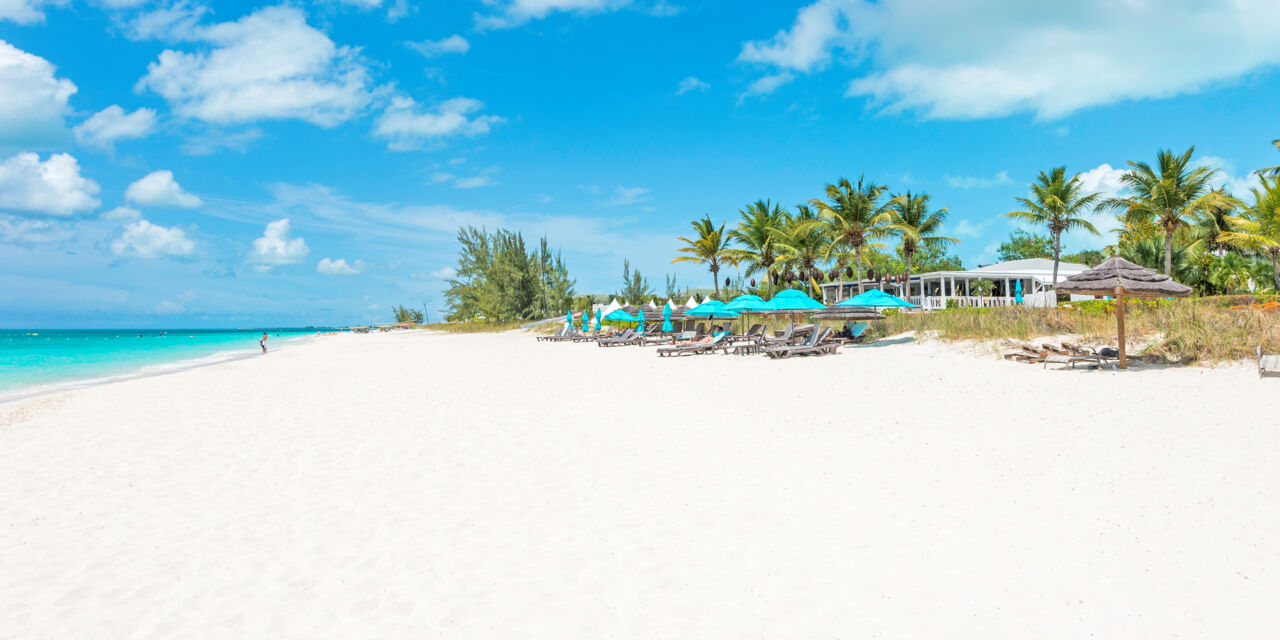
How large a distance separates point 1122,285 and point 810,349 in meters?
6.47

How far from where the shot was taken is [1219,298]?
66.4 feet

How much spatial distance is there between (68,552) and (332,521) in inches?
62.5

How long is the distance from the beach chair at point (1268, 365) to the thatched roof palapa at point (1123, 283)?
8.14 feet

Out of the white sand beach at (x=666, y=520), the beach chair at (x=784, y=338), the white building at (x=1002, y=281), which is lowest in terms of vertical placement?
the white sand beach at (x=666, y=520)

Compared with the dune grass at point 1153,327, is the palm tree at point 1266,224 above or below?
above

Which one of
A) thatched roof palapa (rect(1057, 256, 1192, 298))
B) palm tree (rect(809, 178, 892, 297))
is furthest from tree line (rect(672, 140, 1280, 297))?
thatched roof palapa (rect(1057, 256, 1192, 298))

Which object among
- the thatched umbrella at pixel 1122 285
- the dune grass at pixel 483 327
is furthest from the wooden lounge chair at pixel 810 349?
the dune grass at pixel 483 327

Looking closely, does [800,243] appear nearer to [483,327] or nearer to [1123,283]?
[1123,283]

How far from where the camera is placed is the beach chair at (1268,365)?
9320mm

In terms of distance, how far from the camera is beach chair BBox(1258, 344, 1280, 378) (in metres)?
9.32

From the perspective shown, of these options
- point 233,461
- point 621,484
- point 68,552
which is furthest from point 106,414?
point 621,484

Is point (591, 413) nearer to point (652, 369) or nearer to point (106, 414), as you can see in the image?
point (652, 369)

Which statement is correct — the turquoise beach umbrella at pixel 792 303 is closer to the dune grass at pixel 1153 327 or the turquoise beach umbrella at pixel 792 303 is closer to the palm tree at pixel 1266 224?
the dune grass at pixel 1153 327

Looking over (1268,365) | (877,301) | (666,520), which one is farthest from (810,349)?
(666,520)
